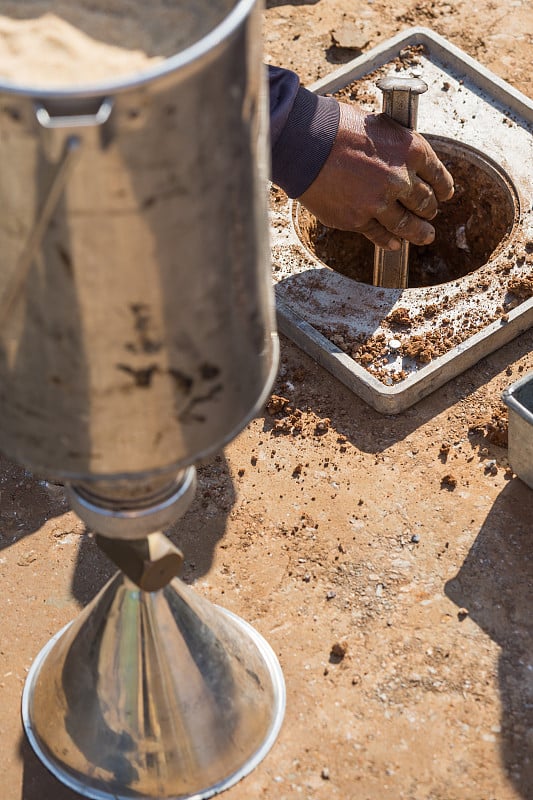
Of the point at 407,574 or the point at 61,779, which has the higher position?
the point at 407,574

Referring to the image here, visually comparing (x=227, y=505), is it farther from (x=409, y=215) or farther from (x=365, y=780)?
(x=409, y=215)

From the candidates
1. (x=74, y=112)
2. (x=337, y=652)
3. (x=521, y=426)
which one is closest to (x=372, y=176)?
(x=521, y=426)

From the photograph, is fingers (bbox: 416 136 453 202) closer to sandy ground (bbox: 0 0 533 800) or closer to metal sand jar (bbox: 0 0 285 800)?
sandy ground (bbox: 0 0 533 800)

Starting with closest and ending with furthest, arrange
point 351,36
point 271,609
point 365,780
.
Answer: point 365,780 < point 271,609 < point 351,36

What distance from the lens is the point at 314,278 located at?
13.8ft

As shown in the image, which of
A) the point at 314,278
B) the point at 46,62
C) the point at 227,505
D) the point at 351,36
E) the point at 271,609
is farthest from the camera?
the point at 351,36

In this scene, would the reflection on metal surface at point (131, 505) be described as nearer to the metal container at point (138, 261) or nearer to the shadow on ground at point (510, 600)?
the metal container at point (138, 261)

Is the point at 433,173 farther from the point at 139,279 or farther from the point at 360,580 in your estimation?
the point at 139,279

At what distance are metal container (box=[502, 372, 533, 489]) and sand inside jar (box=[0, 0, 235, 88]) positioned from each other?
190cm

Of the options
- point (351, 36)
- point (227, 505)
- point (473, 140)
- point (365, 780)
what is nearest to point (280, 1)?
point (351, 36)

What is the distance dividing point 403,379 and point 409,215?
63cm

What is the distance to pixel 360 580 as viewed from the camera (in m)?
3.40

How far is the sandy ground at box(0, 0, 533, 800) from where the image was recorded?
3.00 meters

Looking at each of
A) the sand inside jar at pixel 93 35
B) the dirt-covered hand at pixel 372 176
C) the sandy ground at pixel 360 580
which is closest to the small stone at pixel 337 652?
the sandy ground at pixel 360 580
